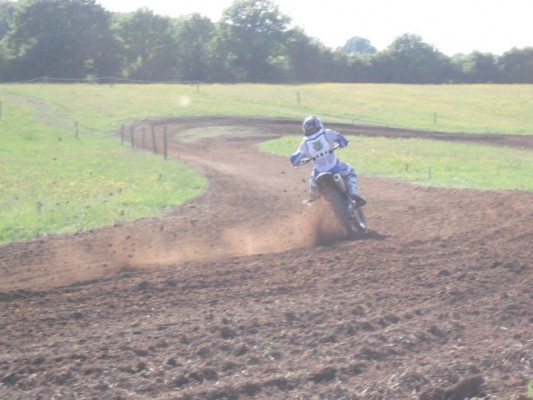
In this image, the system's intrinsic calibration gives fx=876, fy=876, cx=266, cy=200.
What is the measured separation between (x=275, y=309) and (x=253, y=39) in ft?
259

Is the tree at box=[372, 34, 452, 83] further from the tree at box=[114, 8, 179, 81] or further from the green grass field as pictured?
the tree at box=[114, 8, 179, 81]

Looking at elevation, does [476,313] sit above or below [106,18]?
below

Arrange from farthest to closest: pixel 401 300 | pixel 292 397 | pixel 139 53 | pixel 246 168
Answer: pixel 139 53 < pixel 246 168 < pixel 401 300 < pixel 292 397

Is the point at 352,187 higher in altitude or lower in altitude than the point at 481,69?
lower

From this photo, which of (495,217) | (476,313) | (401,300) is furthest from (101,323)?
(495,217)

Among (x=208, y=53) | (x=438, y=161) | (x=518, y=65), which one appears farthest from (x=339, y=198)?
(x=518, y=65)

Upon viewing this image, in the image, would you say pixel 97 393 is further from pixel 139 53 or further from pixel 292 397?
pixel 139 53

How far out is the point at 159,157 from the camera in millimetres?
28938

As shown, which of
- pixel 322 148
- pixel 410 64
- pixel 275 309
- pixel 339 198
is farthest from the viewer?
pixel 410 64

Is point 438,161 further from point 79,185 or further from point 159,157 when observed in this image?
point 79,185

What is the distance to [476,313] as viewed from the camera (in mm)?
9141

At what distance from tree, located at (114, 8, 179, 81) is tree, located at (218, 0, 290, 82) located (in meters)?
5.17

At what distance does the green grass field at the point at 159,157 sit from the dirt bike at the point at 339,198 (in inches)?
178

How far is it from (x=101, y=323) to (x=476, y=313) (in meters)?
3.86
